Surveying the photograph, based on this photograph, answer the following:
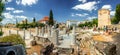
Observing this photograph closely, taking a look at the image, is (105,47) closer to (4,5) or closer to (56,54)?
(56,54)

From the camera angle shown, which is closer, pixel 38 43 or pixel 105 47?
pixel 105 47

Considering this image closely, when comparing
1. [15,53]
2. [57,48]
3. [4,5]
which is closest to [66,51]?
[57,48]

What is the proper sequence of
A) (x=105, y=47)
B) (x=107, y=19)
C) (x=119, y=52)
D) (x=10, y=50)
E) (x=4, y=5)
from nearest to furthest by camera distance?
1. (x=10, y=50)
2. (x=105, y=47)
3. (x=119, y=52)
4. (x=4, y=5)
5. (x=107, y=19)

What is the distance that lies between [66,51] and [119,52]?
6315mm

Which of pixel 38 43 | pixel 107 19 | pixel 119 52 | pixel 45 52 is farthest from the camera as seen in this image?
pixel 107 19

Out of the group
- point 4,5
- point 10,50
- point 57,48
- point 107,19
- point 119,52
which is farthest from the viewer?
point 107,19

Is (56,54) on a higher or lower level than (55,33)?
lower

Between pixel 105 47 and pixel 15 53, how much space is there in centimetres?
819

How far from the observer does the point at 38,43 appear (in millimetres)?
27922

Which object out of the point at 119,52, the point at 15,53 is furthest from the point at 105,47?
the point at 15,53

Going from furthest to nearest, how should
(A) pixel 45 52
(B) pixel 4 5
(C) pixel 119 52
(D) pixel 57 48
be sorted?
(B) pixel 4 5 < (D) pixel 57 48 < (A) pixel 45 52 < (C) pixel 119 52

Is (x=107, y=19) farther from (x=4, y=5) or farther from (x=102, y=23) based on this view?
(x=4, y=5)

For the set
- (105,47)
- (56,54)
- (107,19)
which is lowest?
(56,54)

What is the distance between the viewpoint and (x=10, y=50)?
285 inches
